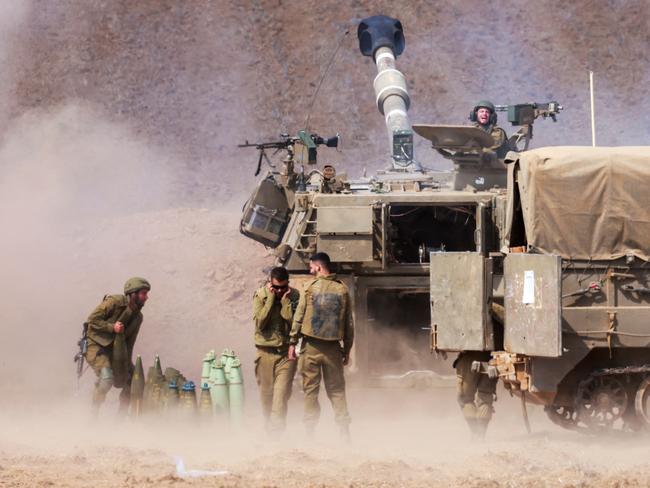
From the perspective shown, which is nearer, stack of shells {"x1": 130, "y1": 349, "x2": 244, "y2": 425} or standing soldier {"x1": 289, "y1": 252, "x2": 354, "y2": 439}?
standing soldier {"x1": 289, "y1": 252, "x2": 354, "y2": 439}

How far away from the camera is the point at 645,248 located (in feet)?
39.3

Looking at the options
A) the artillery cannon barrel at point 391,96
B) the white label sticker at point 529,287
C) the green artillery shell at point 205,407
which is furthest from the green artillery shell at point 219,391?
the artillery cannon barrel at point 391,96

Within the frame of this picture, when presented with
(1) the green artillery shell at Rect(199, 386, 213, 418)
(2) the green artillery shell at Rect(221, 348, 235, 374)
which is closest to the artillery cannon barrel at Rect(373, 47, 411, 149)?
(2) the green artillery shell at Rect(221, 348, 235, 374)

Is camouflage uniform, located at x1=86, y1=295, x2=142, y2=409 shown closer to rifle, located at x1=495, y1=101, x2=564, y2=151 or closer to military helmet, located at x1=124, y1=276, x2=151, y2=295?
military helmet, located at x1=124, y1=276, x2=151, y2=295

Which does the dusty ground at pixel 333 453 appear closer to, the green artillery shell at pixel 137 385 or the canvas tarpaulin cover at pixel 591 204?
the green artillery shell at pixel 137 385

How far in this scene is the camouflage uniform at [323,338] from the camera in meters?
12.6

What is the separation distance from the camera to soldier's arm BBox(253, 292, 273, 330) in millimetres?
13055

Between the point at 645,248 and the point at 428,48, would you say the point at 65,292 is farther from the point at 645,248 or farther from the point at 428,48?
the point at 428,48

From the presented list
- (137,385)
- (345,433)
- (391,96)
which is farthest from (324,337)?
(391,96)

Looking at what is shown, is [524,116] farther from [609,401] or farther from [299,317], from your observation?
[609,401]

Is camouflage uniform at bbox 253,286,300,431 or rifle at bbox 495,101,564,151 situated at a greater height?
rifle at bbox 495,101,564,151

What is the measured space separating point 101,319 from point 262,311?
179 centimetres

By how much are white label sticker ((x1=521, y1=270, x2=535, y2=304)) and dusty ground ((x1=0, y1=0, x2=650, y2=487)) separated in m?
8.00

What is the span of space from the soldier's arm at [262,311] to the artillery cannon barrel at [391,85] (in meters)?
3.74
